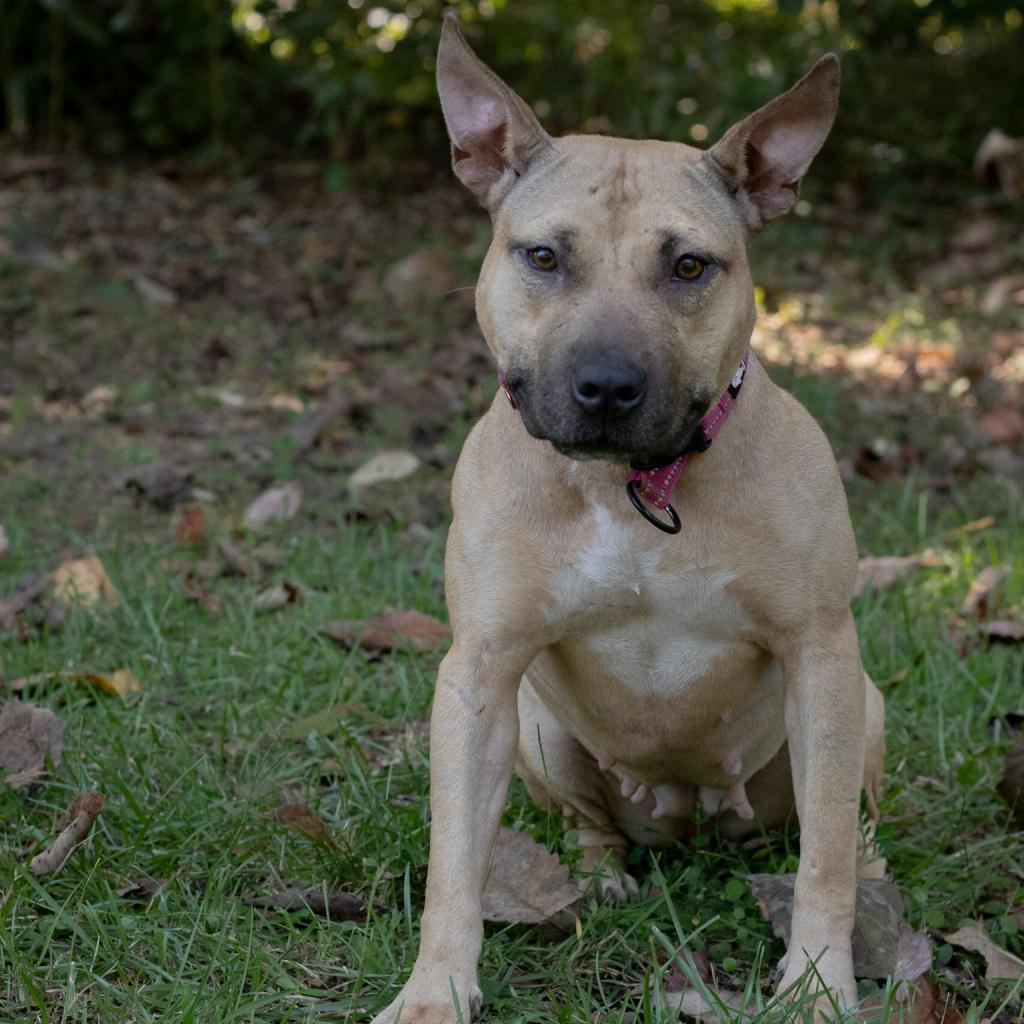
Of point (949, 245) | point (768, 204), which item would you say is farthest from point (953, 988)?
point (949, 245)

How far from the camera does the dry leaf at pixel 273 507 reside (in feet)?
18.2

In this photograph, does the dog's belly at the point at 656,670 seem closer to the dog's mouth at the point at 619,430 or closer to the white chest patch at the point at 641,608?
the white chest patch at the point at 641,608

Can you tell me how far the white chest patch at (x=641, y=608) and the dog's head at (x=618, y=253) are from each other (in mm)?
232

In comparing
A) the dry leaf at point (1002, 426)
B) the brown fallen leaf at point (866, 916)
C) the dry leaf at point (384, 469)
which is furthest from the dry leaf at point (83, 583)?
the dry leaf at point (1002, 426)

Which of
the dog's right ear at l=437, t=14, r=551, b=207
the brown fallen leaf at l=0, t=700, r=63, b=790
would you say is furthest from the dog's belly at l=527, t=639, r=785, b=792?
the brown fallen leaf at l=0, t=700, r=63, b=790

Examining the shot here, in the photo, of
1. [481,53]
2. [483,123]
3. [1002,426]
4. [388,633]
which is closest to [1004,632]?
[388,633]

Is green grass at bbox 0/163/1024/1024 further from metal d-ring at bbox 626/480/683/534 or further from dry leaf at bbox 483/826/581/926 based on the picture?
metal d-ring at bbox 626/480/683/534

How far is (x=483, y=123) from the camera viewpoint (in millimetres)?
3309

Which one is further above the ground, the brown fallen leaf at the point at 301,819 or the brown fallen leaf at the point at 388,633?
the brown fallen leaf at the point at 301,819

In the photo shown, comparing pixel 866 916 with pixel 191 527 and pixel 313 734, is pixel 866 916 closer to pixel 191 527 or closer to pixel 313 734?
pixel 313 734

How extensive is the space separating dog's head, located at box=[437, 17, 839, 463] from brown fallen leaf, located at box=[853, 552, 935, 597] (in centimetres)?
197

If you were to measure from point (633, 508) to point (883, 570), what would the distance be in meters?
2.20

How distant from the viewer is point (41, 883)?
3.29 metres

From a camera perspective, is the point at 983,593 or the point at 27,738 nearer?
the point at 27,738
